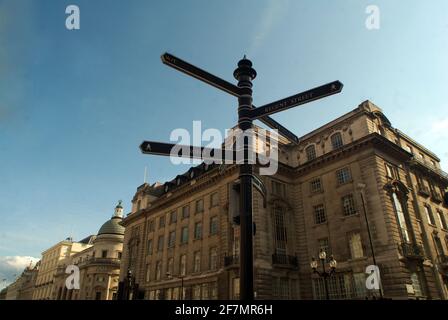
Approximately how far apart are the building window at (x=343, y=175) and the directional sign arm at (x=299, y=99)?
2888 centimetres

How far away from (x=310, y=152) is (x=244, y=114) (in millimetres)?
34173

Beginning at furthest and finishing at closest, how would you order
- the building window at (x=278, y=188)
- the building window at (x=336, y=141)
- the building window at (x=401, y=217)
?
1. the building window at (x=278, y=188)
2. the building window at (x=336, y=141)
3. the building window at (x=401, y=217)

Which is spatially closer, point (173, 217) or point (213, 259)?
point (213, 259)

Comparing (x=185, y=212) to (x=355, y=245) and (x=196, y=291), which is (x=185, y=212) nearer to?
(x=196, y=291)

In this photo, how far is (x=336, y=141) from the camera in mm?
35219

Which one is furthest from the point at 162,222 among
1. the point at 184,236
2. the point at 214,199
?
the point at 214,199

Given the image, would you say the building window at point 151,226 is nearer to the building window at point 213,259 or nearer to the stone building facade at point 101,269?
the stone building facade at point 101,269

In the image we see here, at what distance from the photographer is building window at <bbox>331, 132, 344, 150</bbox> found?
1367 inches

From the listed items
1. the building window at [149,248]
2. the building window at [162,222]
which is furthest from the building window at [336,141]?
the building window at [149,248]

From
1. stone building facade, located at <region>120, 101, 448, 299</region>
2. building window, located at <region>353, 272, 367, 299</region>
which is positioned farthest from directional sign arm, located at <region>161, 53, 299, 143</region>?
building window, located at <region>353, 272, 367, 299</region>

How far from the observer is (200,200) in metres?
41.5

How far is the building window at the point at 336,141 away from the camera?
34.7 m
